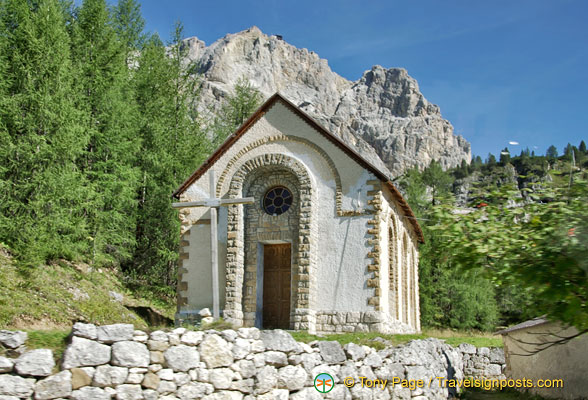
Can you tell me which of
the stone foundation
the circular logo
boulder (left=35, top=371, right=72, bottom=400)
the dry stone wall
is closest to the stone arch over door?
the stone foundation

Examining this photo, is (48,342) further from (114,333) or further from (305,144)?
(305,144)

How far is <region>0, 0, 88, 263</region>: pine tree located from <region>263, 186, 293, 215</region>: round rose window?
20.3ft

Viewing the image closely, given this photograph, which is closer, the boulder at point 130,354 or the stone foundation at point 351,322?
the boulder at point 130,354

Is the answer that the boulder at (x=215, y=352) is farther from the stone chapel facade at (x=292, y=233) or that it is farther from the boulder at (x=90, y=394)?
the stone chapel facade at (x=292, y=233)

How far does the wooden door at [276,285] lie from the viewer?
52.4ft

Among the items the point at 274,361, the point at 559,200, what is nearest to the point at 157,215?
the point at 274,361

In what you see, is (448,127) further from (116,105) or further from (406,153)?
(116,105)

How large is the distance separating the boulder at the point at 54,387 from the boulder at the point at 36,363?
11 centimetres

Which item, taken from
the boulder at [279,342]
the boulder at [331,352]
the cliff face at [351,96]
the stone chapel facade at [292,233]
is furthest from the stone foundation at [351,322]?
the cliff face at [351,96]

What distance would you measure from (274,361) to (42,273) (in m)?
10.4

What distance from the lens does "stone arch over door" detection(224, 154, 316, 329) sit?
1518cm

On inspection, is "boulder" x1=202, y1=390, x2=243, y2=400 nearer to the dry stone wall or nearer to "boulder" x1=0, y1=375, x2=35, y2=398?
the dry stone wall

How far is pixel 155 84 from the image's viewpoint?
87.6 feet

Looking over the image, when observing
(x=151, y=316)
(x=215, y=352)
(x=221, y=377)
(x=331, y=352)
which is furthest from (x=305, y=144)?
(x=221, y=377)
